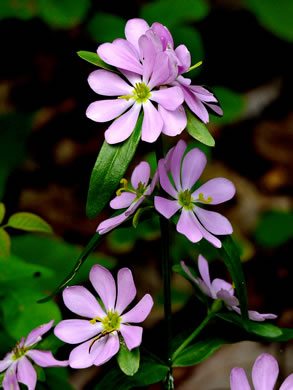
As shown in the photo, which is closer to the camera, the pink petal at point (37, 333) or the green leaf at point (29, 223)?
the pink petal at point (37, 333)

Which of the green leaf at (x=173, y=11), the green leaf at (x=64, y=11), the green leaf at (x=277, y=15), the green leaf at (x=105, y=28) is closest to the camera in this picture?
the green leaf at (x=173, y=11)

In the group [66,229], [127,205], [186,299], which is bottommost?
[66,229]

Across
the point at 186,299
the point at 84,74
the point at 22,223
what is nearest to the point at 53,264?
the point at 186,299

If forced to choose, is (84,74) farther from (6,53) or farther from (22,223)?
(22,223)

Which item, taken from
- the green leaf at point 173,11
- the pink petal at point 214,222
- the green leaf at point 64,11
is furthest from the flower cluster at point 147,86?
the green leaf at point 64,11

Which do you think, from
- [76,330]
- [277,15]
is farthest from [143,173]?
[277,15]

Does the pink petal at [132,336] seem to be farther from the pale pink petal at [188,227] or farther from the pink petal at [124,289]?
the pale pink petal at [188,227]

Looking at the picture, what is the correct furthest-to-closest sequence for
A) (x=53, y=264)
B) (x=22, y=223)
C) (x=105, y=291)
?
(x=53, y=264)
(x=22, y=223)
(x=105, y=291)
